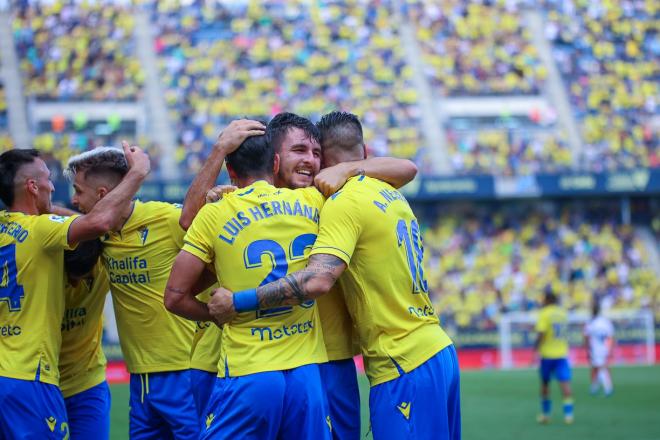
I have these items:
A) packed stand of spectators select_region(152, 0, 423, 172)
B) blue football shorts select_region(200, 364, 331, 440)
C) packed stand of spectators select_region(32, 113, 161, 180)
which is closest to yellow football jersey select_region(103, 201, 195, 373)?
blue football shorts select_region(200, 364, 331, 440)

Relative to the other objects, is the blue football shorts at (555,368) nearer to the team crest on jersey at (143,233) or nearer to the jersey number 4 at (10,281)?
the team crest on jersey at (143,233)

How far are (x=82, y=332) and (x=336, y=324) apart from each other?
2.04 meters

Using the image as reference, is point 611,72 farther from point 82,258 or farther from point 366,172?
point 82,258

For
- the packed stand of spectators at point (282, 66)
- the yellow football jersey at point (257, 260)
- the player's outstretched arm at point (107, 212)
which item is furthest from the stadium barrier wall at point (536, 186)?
the yellow football jersey at point (257, 260)

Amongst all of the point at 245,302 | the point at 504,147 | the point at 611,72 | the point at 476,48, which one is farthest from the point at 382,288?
the point at 611,72

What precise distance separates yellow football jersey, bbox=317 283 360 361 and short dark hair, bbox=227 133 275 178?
849mm

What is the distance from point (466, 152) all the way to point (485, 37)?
6997 mm

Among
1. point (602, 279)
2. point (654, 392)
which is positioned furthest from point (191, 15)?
point (654, 392)

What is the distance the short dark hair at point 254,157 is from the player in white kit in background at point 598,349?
16.7 meters

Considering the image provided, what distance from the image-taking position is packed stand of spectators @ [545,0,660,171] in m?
34.0

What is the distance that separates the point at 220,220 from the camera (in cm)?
506

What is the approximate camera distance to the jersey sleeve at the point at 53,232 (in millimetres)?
5711

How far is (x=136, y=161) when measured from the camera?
19.5 feet

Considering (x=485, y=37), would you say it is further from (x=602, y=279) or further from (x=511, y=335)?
(x=511, y=335)
